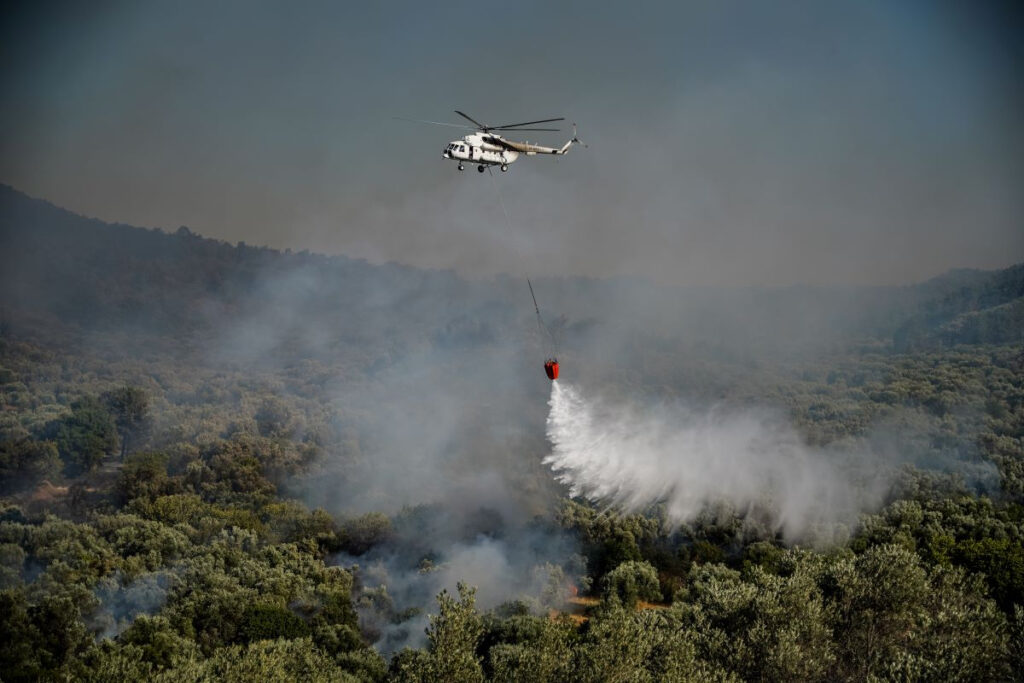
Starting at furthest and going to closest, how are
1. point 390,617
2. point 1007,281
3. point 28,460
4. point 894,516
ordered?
point 1007,281, point 28,460, point 894,516, point 390,617

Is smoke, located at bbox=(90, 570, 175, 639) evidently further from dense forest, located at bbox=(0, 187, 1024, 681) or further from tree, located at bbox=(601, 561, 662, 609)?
tree, located at bbox=(601, 561, 662, 609)

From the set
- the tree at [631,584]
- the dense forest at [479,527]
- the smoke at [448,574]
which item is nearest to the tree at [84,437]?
the dense forest at [479,527]

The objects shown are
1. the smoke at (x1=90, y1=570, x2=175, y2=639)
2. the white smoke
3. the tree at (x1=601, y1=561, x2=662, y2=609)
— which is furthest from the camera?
the white smoke

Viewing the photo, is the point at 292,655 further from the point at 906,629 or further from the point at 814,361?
the point at 814,361

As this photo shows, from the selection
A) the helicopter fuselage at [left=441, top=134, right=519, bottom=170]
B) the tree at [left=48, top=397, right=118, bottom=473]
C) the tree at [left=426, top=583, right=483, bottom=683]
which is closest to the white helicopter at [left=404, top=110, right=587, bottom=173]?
the helicopter fuselage at [left=441, top=134, right=519, bottom=170]

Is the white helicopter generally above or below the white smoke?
above

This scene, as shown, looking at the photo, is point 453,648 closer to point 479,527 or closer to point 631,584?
point 631,584

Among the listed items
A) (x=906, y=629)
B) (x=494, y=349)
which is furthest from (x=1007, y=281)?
(x=906, y=629)
